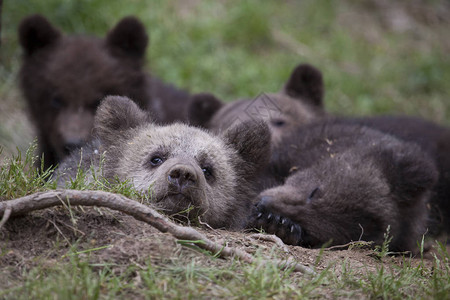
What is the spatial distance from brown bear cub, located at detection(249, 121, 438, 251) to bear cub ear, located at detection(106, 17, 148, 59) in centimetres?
287

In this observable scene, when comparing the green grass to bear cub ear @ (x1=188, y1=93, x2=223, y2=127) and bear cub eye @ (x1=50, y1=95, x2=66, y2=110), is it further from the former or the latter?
bear cub ear @ (x1=188, y1=93, x2=223, y2=127)

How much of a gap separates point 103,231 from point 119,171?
1292 mm

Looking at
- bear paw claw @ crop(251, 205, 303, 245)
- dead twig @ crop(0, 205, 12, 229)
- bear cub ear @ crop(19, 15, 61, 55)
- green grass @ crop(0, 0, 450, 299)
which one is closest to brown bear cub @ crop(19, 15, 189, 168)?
bear cub ear @ crop(19, 15, 61, 55)

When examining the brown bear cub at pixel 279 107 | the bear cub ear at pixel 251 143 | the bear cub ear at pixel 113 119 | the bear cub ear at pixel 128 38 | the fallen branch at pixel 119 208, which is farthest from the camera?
the bear cub ear at pixel 128 38

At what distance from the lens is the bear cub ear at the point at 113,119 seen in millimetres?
5145

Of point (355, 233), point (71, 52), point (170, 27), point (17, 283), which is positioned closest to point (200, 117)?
Answer: point (71, 52)

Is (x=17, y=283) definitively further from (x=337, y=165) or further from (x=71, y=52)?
(x=71, y=52)

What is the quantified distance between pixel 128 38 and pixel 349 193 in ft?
13.3

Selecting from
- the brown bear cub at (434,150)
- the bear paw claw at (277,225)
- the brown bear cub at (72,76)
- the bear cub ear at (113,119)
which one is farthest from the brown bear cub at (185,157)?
the brown bear cub at (434,150)

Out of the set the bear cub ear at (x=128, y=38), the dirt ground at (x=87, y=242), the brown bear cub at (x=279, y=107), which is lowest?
the brown bear cub at (x=279, y=107)

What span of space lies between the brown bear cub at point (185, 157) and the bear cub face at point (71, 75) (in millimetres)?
1789

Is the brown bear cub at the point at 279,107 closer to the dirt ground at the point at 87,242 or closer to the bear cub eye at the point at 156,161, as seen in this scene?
the bear cub eye at the point at 156,161

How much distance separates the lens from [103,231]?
3721 millimetres

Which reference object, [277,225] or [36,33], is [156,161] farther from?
[36,33]
